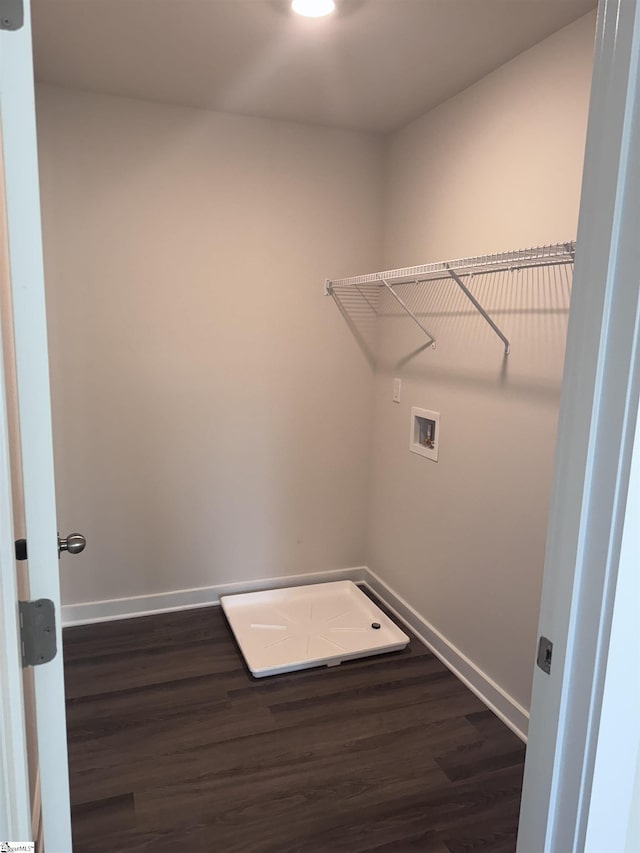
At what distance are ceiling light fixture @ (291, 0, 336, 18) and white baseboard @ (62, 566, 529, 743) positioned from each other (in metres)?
2.50

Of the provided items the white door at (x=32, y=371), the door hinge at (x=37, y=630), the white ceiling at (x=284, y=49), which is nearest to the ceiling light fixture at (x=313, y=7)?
the white ceiling at (x=284, y=49)

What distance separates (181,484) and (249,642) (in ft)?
2.80

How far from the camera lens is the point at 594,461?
34.3 inches

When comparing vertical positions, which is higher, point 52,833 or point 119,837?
point 52,833

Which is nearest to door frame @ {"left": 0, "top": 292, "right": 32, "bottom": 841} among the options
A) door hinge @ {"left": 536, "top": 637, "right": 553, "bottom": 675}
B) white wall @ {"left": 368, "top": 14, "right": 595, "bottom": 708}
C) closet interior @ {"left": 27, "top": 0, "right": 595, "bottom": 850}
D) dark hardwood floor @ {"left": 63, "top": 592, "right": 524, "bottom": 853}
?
door hinge @ {"left": 536, "top": 637, "right": 553, "bottom": 675}

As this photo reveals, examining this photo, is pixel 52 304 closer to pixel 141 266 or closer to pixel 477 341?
pixel 141 266

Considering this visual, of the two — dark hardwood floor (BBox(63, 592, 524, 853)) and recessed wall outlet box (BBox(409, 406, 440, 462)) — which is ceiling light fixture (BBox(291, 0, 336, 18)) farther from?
dark hardwood floor (BBox(63, 592, 524, 853))

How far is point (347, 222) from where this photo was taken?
10.3ft

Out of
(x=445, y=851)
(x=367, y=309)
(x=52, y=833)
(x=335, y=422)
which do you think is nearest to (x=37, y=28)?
(x=367, y=309)

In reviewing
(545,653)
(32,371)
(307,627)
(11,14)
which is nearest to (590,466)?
(545,653)

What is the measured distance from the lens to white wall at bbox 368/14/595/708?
80.0 inches

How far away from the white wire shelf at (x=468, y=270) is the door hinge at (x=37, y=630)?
141cm

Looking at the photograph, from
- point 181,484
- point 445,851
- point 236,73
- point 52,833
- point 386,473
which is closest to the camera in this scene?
point 52,833

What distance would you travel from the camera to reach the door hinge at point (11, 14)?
687mm
